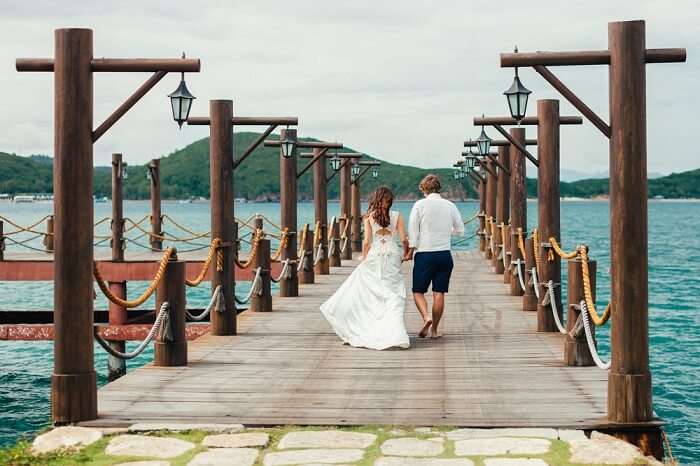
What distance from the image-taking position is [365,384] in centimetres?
962

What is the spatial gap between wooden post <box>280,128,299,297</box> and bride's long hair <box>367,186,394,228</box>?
19.7ft

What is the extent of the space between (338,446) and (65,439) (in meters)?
1.93

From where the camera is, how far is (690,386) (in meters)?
22.1

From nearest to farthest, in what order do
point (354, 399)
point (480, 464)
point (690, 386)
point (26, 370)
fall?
point (480, 464) < point (354, 399) < point (690, 386) < point (26, 370)

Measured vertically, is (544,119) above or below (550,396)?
→ above

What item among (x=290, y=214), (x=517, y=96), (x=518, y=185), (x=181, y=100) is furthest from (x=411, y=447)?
(x=290, y=214)

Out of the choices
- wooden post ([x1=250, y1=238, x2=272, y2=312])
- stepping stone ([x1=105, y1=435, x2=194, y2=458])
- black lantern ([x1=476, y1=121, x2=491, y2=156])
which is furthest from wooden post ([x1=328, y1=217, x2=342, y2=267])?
stepping stone ([x1=105, y1=435, x2=194, y2=458])

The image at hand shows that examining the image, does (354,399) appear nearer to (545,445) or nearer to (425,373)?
(425,373)

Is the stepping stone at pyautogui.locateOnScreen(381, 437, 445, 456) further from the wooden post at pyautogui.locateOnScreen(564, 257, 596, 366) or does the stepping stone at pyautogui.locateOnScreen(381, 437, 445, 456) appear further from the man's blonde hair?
the man's blonde hair

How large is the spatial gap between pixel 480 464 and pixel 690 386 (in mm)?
16663

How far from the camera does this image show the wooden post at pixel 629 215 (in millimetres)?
8023

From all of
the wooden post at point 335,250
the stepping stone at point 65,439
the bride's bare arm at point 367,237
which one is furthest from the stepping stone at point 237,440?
the wooden post at point 335,250

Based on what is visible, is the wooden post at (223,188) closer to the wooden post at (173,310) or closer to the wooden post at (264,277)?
the wooden post at (173,310)

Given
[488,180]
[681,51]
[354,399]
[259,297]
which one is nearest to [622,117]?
[681,51]
